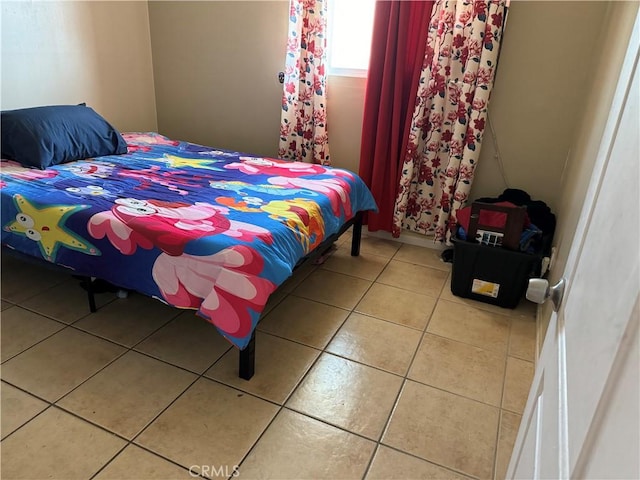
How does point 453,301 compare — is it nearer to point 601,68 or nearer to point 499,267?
point 499,267

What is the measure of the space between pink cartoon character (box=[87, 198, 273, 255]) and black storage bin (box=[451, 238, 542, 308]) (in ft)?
4.17

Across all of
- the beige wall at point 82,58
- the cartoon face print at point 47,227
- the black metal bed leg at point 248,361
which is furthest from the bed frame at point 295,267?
the beige wall at point 82,58

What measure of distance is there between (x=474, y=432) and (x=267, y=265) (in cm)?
104

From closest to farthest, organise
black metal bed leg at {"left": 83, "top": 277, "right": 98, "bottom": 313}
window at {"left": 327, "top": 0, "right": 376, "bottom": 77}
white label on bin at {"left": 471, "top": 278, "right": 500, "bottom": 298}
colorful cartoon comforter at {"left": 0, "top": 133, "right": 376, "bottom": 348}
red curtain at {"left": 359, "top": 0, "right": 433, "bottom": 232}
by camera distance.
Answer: colorful cartoon comforter at {"left": 0, "top": 133, "right": 376, "bottom": 348} → black metal bed leg at {"left": 83, "top": 277, "right": 98, "bottom": 313} → white label on bin at {"left": 471, "top": 278, "right": 500, "bottom": 298} → red curtain at {"left": 359, "top": 0, "right": 433, "bottom": 232} → window at {"left": 327, "top": 0, "right": 376, "bottom": 77}

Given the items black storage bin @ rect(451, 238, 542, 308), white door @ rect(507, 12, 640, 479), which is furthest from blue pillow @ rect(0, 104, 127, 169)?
white door @ rect(507, 12, 640, 479)

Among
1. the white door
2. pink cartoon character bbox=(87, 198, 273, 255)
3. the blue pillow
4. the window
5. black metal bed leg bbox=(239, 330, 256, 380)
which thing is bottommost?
black metal bed leg bbox=(239, 330, 256, 380)

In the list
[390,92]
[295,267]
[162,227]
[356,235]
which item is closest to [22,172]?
[162,227]

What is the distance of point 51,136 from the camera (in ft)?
8.79

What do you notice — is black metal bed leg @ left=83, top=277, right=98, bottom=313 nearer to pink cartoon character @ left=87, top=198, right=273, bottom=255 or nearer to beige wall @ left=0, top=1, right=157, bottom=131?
pink cartoon character @ left=87, top=198, right=273, bottom=255

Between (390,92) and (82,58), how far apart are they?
2.30 meters

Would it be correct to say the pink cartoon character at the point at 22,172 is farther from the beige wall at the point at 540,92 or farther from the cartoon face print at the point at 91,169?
the beige wall at the point at 540,92

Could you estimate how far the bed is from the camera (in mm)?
1758

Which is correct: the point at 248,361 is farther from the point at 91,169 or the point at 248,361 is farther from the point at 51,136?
the point at 51,136

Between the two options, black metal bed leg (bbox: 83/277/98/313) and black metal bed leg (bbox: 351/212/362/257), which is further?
black metal bed leg (bbox: 351/212/362/257)
